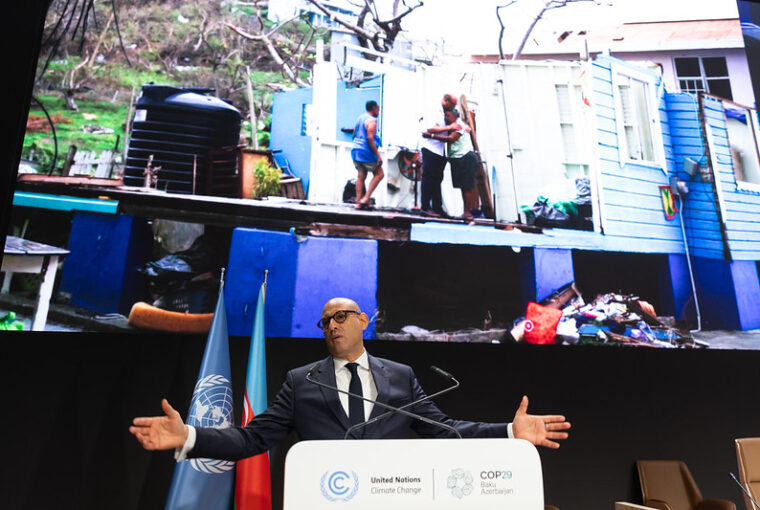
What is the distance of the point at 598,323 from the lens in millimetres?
3555

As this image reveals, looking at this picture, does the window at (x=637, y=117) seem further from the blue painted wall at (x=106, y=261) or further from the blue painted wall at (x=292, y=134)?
the blue painted wall at (x=106, y=261)

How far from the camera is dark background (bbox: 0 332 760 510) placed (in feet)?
9.48

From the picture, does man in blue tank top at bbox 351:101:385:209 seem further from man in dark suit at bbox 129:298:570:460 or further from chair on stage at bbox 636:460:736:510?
chair on stage at bbox 636:460:736:510

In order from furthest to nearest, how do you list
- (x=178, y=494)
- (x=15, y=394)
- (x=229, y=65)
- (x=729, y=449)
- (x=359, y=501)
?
(x=729, y=449)
(x=229, y=65)
(x=15, y=394)
(x=178, y=494)
(x=359, y=501)

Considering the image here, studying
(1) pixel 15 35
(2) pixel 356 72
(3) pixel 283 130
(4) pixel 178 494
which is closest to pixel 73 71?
(1) pixel 15 35

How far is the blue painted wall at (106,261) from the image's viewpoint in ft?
9.87

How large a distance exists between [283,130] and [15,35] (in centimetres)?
144

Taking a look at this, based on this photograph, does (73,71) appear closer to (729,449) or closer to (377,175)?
(377,175)

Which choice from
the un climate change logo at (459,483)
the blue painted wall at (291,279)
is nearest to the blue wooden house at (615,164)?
the blue painted wall at (291,279)

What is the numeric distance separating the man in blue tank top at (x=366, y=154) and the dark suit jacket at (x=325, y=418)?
141cm

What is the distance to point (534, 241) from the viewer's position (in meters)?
3.58

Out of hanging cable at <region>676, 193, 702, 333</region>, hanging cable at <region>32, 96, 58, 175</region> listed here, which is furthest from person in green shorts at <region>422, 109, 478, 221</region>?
hanging cable at <region>32, 96, 58, 175</region>

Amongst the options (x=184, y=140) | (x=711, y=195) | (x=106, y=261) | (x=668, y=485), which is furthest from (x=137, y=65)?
(x=668, y=485)

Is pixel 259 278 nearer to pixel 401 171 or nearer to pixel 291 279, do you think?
pixel 291 279
